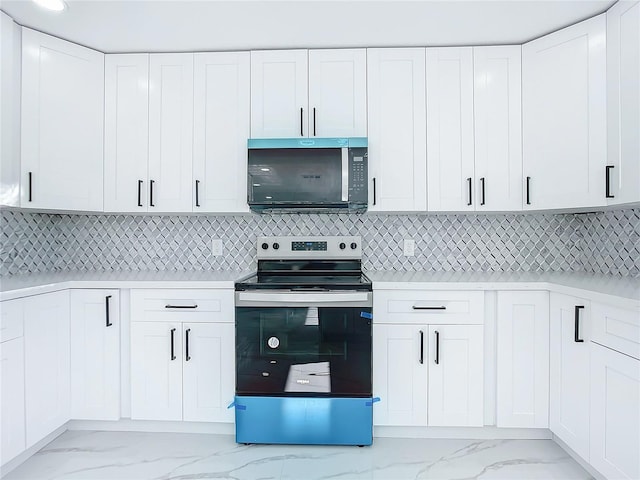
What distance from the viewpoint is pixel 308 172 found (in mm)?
2174

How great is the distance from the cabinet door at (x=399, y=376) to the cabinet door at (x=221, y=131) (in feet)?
3.65

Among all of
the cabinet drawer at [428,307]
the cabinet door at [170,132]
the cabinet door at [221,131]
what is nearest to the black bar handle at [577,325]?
the cabinet drawer at [428,307]

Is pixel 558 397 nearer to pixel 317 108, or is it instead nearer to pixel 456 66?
pixel 456 66

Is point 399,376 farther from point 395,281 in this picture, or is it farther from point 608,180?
point 608,180

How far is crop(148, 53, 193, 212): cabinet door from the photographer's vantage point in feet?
7.49

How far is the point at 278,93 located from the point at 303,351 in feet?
4.91

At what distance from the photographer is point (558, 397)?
191 centimetres

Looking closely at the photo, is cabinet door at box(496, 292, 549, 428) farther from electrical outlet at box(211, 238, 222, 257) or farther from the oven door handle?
electrical outlet at box(211, 238, 222, 257)

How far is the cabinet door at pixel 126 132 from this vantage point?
2.29m

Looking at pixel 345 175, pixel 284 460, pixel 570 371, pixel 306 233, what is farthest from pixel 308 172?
pixel 570 371

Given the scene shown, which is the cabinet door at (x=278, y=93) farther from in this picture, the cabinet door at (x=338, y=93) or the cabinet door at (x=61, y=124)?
the cabinet door at (x=61, y=124)

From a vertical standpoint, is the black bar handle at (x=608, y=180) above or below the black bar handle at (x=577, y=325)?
above

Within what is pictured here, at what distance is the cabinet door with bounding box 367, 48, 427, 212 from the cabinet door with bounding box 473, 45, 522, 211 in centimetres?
32

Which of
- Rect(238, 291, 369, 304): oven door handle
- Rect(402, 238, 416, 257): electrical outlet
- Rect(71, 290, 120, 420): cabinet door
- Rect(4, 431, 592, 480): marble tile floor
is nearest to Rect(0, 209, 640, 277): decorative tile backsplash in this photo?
Rect(402, 238, 416, 257): electrical outlet
